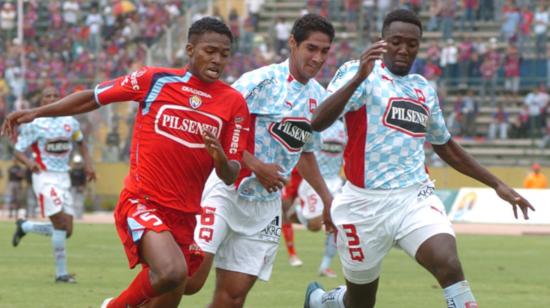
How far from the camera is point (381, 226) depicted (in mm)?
9430

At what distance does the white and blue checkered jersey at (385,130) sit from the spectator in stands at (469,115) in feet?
85.1

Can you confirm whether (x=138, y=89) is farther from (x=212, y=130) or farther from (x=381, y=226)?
(x=381, y=226)

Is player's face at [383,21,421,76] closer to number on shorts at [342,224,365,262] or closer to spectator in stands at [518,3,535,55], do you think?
number on shorts at [342,224,365,262]

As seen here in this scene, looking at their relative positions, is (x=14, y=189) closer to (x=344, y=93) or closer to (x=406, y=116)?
(x=406, y=116)

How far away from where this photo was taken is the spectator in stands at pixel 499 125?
115 feet

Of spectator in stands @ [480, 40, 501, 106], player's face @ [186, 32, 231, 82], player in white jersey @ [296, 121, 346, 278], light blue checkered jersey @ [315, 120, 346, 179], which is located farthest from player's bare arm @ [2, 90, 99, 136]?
spectator in stands @ [480, 40, 501, 106]

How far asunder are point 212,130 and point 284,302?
190 inches

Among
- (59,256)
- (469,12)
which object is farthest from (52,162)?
(469,12)

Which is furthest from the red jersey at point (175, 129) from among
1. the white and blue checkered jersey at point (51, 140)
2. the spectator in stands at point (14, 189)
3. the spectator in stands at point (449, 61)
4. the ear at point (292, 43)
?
the spectator in stands at point (449, 61)

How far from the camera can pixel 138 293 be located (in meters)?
8.77

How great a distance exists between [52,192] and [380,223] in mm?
7889

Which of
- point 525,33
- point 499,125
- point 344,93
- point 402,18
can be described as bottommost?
point 499,125

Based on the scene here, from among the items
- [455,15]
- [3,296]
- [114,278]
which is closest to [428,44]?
[455,15]

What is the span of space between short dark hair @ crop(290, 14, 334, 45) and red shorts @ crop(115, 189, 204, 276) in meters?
1.74
